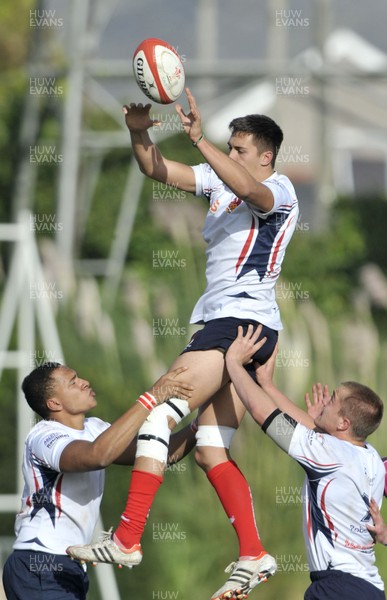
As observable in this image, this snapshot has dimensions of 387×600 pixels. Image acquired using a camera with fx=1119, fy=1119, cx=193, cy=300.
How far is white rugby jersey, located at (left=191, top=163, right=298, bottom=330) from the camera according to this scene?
544 cm

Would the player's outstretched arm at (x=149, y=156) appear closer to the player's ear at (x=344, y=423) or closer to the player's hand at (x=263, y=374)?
the player's hand at (x=263, y=374)

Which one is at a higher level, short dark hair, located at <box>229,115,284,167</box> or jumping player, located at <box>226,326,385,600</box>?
short dark hair, located at <box>229,115,284,167</box>

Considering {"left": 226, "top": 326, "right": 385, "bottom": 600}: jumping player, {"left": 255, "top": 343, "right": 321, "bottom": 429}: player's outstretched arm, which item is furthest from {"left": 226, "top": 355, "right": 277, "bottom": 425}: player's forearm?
{"left": 255, "top": 343, "right": 321, "bottom": 429}: player's outstretched arm

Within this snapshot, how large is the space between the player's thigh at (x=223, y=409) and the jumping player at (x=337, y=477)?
1.20 feet

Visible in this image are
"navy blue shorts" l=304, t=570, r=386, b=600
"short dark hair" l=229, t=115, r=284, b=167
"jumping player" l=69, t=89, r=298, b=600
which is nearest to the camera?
"navy blue shorts" l=304, t=570, r=386, b=600

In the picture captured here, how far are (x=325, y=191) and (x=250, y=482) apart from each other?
12505 millimetres

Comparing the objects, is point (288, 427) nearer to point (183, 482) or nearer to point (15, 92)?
point (183, 482)

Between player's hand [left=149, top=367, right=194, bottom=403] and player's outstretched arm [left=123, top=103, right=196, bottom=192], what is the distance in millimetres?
1022

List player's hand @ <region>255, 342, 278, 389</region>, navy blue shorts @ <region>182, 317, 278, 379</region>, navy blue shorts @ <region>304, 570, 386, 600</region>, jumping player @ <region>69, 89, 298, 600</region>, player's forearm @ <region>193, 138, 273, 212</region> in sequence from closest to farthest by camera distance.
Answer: player's forearm @ <region>193, 138, 273, 212</region> < navy blue shorts @ <region>304, 570, 386, 600</region> < jumping player @ <region>69, 89, 298, 600</region> < navy blue shorts @ <region>182, 317, 278, 379</region> < player's hand @ <region>255, 342, 278, 389</region>

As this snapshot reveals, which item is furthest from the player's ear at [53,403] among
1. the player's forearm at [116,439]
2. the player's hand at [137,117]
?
the player's hand at [137,117]

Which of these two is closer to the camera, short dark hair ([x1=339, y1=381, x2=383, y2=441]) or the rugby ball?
short dark hair ([x1=339, y1=381, x2=383, y2=441])

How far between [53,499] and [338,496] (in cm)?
142

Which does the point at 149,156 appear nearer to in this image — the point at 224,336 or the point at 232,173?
the point at 232,173

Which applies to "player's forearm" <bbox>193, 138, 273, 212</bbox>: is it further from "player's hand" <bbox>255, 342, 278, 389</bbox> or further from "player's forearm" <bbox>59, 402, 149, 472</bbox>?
"player's forearm" <bbox>59, 402, 149, 472</bbox>
